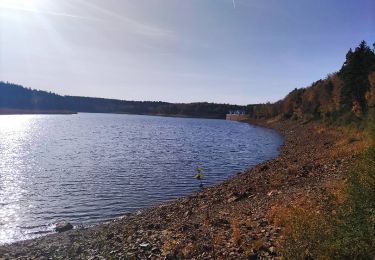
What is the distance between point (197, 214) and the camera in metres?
21.4

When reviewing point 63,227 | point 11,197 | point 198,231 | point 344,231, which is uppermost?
point 344,231

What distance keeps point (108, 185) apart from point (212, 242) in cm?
1931

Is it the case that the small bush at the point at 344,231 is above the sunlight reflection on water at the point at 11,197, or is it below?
above

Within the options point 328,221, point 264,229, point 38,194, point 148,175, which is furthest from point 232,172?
point 328,221

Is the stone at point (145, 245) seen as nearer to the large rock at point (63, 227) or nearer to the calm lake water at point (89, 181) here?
the large rock at point (63, 227)

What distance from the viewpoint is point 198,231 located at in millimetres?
16859

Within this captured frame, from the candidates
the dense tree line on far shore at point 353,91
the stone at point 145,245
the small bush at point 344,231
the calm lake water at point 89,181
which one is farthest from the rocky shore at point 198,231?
the dense tree line on far shore at point 353,91

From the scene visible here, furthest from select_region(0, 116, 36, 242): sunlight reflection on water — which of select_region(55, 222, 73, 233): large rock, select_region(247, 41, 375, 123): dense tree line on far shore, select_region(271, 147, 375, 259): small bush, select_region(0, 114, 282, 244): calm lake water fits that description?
select_region(247, 41, 375, 123): dense tree line on far shore

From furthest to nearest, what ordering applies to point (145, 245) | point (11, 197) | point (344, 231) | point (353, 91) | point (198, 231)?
point (353, 91) → point (11, 197) → point (198, 231) → point (145, 245) → point (344, 231)

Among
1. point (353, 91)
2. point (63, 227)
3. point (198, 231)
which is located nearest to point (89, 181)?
point (63, 227)

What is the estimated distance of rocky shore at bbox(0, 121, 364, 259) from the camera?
1385 cm

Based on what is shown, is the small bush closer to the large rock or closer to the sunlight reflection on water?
the large rock

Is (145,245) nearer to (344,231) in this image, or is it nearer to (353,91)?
(344,231)

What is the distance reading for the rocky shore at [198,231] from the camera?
13.9 metres
